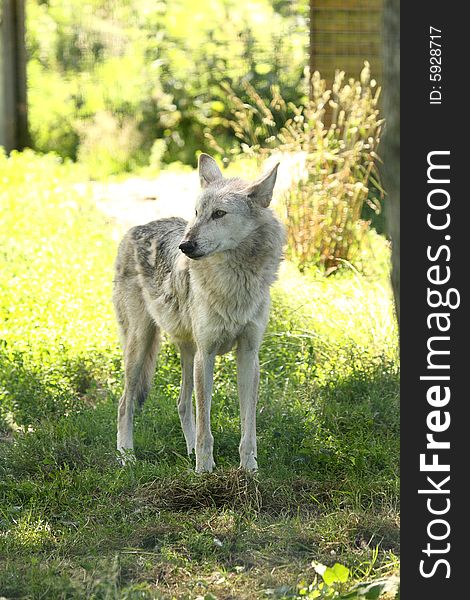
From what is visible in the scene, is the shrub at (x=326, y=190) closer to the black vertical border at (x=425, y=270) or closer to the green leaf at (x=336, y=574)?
the black vertical border at (x=425, y=270)

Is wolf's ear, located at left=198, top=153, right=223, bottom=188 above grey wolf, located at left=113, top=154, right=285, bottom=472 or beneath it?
above

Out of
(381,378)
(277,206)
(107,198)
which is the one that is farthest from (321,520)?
(107,198)

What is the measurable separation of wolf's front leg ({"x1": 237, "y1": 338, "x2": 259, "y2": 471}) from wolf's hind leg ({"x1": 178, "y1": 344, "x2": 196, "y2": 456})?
1.85 feet

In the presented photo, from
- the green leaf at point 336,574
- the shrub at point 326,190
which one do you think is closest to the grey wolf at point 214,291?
the green leaf at point 336,574

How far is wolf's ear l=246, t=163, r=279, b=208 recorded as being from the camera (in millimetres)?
4988

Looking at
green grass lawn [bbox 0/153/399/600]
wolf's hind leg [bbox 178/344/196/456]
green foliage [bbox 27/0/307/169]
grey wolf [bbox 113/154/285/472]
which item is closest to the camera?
green grass lawn [bbox 0/153/399/600]

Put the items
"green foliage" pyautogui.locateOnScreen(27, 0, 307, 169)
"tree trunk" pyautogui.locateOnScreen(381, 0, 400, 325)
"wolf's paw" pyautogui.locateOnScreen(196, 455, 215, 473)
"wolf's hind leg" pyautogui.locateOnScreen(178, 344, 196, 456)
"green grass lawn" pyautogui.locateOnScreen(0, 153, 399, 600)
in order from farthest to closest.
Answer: "green foliage" pyautogui.locateOnScreen(27, 0, 307, 169) < "wolf's hind leg" pyautogui.locateOnScreen(178, 344, 196, 456) < "wolf's paw" pyautogui.locateOnScreen(196, 455, 215, 473) < "green grass lawn" pyautogui.locateOnScreen(0, 153, 399, 600) < "tree trunk" pyautogui.locateOnScreen(381, 0, 400, 325)

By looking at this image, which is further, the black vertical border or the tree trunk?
the tree trunk

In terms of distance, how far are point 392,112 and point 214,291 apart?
69.3 inches

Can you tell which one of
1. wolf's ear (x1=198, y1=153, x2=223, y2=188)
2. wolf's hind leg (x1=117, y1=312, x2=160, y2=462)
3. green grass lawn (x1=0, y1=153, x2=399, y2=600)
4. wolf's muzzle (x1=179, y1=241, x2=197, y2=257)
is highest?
wolf's ear (x1=198, y1=153, x2=223, y2=188)

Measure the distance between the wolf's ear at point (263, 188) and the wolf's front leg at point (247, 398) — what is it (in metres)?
0.77

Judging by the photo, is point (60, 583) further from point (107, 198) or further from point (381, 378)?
point (107, 198)

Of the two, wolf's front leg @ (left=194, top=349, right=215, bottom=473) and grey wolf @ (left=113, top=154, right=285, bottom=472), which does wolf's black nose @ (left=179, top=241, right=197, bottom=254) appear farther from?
wolf's front leg @ (left=194, top=349, right=215, bottom=473)

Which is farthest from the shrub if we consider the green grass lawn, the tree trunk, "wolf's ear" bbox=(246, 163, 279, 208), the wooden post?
the wooden post
